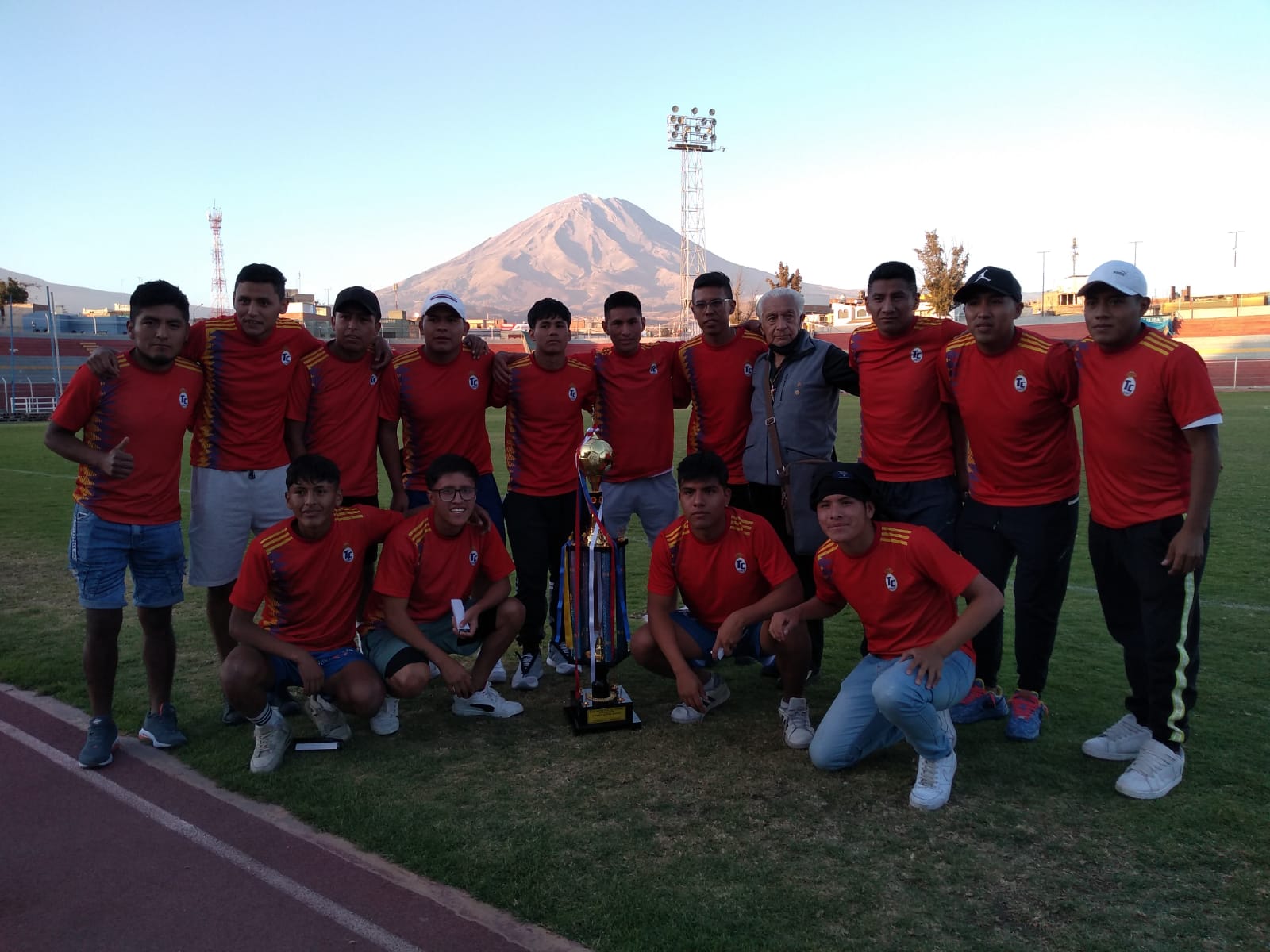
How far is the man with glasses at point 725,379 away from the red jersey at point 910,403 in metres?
0.82

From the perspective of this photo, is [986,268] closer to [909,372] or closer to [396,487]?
[909,372]

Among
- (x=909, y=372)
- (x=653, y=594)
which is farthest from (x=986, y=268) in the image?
(x=653, y=594)

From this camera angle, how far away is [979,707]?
14.8 ft

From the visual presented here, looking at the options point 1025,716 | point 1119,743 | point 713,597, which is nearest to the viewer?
point 1119,743

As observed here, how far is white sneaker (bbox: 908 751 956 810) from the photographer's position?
361cm

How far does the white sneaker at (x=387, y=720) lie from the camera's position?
4469 mm

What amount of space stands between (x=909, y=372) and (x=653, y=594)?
5.38ft

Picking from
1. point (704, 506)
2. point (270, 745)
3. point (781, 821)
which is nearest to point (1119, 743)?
point (781, 821)

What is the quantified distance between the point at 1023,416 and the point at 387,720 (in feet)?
10.7

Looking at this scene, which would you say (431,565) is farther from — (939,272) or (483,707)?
(939,272)

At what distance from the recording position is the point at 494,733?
176 inches

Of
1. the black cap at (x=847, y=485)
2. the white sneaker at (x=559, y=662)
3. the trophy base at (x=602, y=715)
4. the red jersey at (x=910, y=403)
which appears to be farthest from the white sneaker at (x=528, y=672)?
the red jersey at (x=910, y=403)

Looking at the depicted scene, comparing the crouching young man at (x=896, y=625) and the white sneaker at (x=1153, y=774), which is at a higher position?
the crouching young man at (x=896, y=625)

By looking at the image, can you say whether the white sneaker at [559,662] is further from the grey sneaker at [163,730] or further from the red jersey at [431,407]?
the grey sneaker at [163,730]
